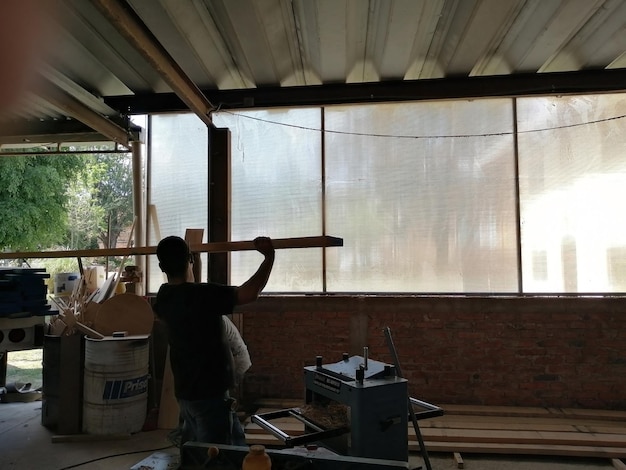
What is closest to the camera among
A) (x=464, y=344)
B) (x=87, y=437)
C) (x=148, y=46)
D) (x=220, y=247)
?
(x=220, y=247)

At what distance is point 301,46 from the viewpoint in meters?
4.14

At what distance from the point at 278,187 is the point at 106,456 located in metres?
2.97

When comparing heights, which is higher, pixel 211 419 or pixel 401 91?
pixel 401 91

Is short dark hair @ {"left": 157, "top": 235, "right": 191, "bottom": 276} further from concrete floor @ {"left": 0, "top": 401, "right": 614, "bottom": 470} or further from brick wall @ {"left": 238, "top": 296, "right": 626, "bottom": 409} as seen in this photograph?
brick wall @ {"left": 238, "top": 296, "right": 626, "bottom": 409}

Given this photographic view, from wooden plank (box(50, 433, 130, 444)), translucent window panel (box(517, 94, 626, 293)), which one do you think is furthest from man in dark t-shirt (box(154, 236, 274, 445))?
translucent window panel (box(517, 94, 626, 293))

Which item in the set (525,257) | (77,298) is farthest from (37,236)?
(525,257)

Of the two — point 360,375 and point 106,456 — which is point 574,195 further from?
point 106,456

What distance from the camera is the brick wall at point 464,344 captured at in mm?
4305

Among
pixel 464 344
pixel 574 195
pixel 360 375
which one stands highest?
pixel 574 195

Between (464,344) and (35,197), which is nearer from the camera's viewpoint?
(464,344)

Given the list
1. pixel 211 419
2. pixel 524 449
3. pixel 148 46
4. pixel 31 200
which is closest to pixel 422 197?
pixel 524 449

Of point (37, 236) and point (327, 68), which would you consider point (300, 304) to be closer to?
point (327, 68)

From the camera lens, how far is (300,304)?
4.63 meters

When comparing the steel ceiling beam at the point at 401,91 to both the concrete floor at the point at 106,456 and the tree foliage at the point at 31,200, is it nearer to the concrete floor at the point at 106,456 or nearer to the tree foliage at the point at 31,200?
the concrete floor at the point at 106,456
